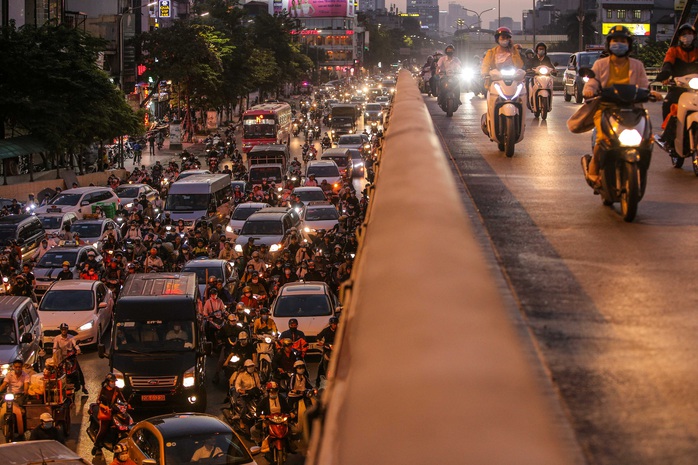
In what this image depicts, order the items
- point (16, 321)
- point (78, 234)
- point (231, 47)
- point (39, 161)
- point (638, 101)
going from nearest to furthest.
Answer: point (638, 101), point (16, 321), point (78, 234), point (39, 161), point (231, 47)

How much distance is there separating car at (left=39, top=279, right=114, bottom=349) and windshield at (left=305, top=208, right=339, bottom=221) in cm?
1141

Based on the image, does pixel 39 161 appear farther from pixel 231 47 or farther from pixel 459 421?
pixel 459 421

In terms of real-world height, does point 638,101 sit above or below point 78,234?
above

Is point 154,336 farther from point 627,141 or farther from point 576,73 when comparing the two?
point 576,73

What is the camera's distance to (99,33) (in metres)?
77.6

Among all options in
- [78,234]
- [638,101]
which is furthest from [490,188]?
[78,234]

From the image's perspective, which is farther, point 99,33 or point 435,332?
point 99,33

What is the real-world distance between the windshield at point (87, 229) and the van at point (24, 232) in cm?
109

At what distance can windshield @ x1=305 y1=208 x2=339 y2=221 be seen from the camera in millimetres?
34344

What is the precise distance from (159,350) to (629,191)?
35.7ft

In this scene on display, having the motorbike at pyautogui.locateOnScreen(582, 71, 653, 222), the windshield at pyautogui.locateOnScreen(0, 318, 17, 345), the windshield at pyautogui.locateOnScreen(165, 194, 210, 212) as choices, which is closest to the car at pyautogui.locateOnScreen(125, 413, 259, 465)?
the motorbike at pyautogui.locateOnScreen(582, 71, 653, 222)

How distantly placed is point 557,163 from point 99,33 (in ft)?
218

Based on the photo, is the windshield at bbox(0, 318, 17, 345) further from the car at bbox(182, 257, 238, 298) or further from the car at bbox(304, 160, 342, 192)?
the car at bbox(304, 160, 342, 192)

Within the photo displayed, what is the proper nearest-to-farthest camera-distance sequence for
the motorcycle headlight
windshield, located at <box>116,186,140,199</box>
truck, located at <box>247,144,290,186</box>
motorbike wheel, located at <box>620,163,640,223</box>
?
1. the motorcycle headlight
2. motorbike wheel, located at <box>620,163,640,223</box>
3. windshield, located at <box>116,186,140,199</box>
4. truck, located at <box>247,144,290,186</box>
